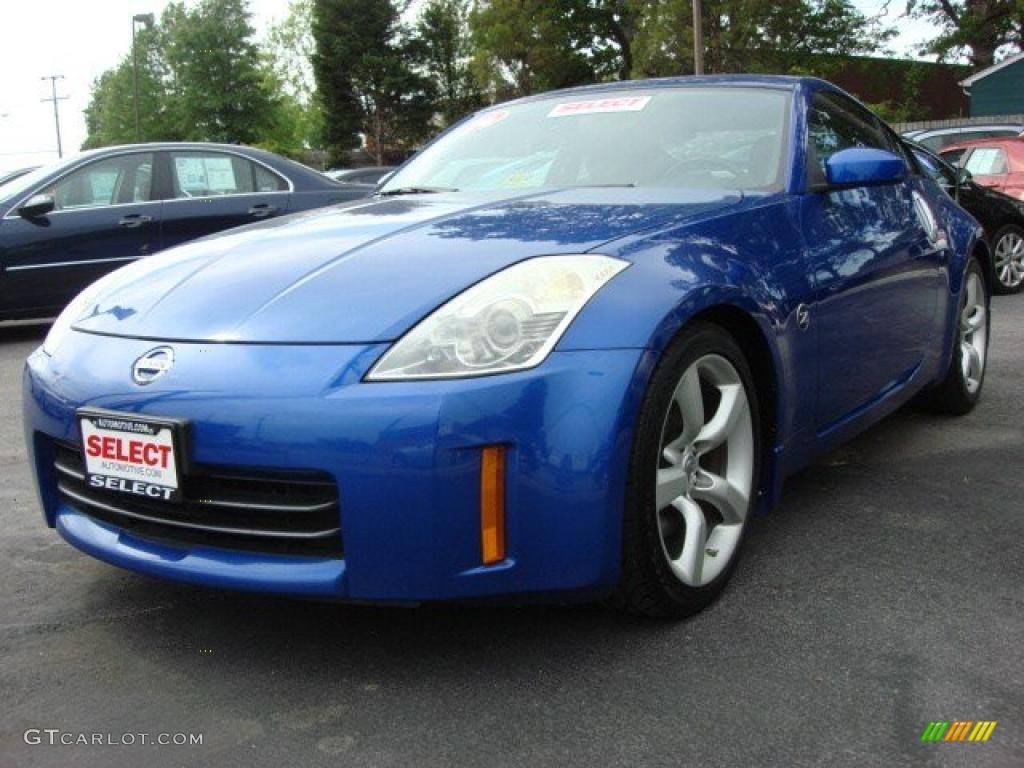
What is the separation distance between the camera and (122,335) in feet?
8.14

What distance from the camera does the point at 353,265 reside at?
2.49 m

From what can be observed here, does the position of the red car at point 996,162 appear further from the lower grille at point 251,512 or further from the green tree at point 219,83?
the green tree at point 219,83

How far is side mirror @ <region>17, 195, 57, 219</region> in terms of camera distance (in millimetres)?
7500

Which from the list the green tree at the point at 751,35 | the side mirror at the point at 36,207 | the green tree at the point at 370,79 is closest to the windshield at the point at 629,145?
the side mirror at the point at 36,207

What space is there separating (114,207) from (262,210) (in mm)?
1077

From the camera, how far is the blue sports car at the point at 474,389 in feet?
6.91

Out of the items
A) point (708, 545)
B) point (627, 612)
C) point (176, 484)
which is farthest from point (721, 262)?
point (176, 484)

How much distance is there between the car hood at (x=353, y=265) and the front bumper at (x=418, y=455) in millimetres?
118

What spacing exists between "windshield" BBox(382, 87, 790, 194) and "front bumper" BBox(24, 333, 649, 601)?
1207 millimetres

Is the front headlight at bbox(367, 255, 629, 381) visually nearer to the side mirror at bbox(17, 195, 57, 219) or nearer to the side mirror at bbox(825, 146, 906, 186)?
the side mirror at bbox(825, 146, 906, 186)

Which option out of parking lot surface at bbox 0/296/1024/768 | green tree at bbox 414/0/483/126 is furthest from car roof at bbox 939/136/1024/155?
green tree at bbox 414/0/483/126

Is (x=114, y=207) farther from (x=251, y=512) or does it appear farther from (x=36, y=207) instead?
(x=251, y=512)

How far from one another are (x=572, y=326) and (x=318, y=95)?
51333 millimetres

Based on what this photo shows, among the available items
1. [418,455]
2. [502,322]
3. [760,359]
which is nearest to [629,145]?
[760,359]
